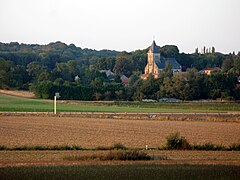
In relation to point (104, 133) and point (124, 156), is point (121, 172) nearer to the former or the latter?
point (124, 156)

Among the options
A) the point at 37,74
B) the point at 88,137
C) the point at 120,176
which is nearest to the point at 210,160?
the point at 120,176

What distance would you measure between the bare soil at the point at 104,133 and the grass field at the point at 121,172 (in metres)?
12.2

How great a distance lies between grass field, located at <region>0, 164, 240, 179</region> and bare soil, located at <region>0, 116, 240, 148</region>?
40.1 feet

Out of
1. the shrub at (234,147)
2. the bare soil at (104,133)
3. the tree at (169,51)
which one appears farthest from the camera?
the tree at (169,51)

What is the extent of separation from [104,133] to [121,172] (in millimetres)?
22333

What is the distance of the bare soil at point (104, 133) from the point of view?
3602cm

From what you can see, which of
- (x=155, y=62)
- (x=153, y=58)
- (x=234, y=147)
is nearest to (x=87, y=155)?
(x=234, y=147)

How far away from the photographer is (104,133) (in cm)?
4250

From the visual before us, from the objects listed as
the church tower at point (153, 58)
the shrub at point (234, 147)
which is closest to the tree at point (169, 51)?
the church tower at point (153, 58)

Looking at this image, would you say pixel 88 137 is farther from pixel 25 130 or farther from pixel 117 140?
pixel 25 130

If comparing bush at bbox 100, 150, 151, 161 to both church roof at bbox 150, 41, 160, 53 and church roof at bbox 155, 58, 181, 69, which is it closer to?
church roof at bbox 155, 58, 181, 69

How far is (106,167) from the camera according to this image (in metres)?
21.8

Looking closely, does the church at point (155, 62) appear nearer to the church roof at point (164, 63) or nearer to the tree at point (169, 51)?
the church roof at point (164, 63)

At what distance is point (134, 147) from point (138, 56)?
500 feet
